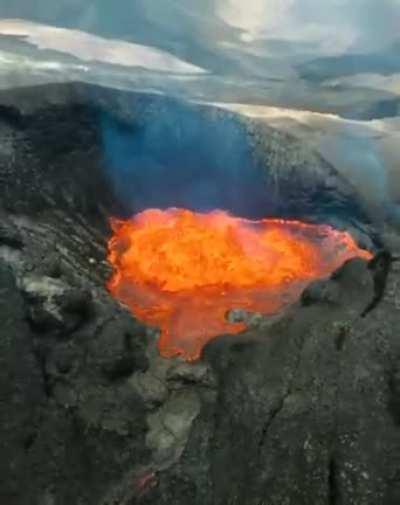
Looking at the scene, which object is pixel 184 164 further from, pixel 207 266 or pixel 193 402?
pixel 193 402

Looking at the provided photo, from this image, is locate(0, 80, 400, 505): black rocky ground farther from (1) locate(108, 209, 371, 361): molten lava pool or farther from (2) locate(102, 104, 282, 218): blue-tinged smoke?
(2) locate(102, 104, 282, 218): blue-tinged smoke

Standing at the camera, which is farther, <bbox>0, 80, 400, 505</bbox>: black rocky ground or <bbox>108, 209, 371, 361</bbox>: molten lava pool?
<bbox>108, 209, 371, 361</bbox>: molten lava pool

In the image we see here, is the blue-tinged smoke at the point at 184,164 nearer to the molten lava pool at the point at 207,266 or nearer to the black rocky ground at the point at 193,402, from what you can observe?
the molten lava pool at the point at 207,266

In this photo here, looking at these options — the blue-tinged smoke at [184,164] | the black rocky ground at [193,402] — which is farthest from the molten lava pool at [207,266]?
the black rocky ground at [193,402]

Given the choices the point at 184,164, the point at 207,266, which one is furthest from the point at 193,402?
the point at 184,164

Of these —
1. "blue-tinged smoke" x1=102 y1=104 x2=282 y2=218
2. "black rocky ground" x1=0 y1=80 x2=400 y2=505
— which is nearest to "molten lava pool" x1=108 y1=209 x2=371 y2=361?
"blue-tinged smoke" x1=102 y1=104 x2=282 y2=218

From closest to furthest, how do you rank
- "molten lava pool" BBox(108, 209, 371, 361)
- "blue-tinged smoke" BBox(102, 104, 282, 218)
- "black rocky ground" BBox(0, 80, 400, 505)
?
"black rocky ground" BBox(0, 80, 400, 505) < "molten lava pool" BBox(108, 209, 371, 361) < "blue-tinged smoke" BBox(102, 104, 282, 218)

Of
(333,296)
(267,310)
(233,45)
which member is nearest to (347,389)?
(333,296)
